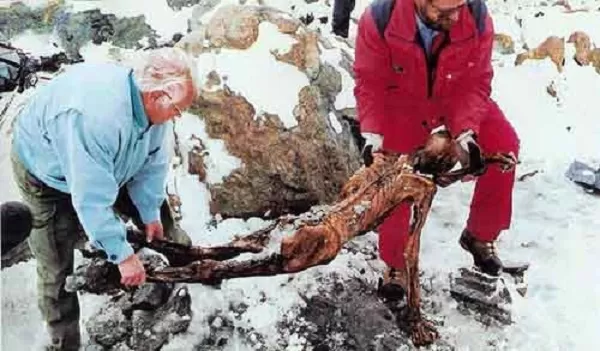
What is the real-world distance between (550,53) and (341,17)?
3.78 ft

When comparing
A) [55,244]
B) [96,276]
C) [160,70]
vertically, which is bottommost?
[96,276]

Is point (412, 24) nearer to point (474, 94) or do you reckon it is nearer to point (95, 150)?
point (474, 94)

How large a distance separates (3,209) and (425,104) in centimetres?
146

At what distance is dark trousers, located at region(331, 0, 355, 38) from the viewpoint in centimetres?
440

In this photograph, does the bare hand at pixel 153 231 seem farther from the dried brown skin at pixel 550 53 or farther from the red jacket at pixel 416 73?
the dried brown skin at pixel 550 53

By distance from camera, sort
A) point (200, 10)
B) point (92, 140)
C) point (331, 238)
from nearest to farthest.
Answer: point (92, 140)
point (331, 238)
point (200, 10)

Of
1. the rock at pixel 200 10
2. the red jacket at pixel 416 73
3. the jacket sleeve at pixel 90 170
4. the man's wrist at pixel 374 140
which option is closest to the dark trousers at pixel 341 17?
the rock at pixel 200 10

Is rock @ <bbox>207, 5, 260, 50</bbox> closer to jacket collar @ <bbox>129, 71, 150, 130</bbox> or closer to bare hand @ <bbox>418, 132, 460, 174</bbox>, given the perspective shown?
bare hand @ <bbox>418, 132, 460, 174</bbox>

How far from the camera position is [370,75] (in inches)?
109

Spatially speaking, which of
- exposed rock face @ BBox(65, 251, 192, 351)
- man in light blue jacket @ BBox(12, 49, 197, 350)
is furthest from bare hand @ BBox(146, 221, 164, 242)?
exposed rock face @ BBox(65, 251, 192, 351)

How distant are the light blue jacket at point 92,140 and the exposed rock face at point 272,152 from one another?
91 cm

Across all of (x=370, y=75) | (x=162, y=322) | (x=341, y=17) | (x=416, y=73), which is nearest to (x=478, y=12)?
(x=416, y=73)

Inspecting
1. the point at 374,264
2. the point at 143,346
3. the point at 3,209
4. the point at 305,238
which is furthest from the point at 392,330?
the point at 3,209

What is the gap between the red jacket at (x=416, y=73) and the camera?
2613mm
